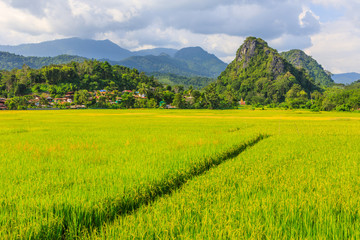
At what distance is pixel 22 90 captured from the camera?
10256 centimetres

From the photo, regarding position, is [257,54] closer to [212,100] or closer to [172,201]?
[212,100]

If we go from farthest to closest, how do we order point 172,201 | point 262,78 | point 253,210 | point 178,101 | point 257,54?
point 257,54 → point 262,78 → point 178,101 → point 172,201 → point 253,210

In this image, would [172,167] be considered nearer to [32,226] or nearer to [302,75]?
[32,226]

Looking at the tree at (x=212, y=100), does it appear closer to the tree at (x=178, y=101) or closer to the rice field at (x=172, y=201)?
the tree at (x=178, y=101)

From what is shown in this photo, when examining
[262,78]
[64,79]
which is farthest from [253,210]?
[262,78]

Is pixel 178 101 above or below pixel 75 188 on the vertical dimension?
above

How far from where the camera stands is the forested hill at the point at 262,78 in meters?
131

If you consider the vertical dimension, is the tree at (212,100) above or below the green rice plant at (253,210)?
above

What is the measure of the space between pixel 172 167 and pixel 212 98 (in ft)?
291

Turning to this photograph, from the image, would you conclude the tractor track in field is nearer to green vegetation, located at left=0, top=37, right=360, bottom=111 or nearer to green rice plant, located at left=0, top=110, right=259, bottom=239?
green rice plant, located at left=0, top=110, right=259, bottom=239

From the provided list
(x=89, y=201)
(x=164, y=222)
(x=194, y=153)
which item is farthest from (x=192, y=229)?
(x=194, y=153)

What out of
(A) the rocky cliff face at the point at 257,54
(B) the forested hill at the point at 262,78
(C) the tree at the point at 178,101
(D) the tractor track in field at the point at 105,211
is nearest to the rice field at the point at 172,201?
(D) the tractor track in field at the point at 105,211

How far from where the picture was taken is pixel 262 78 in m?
153

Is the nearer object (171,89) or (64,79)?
(64,79)
